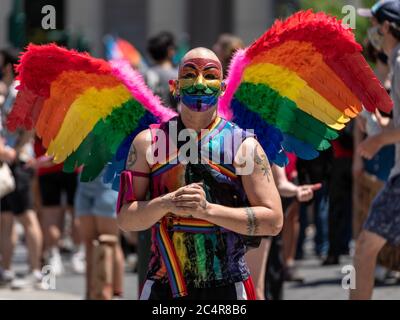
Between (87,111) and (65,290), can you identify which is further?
(65,290)

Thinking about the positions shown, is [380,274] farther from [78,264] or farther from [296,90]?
[296,90]

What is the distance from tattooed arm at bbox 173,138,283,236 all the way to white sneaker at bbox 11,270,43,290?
17.2 ft

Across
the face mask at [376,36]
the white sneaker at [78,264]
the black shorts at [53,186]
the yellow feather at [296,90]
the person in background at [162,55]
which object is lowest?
the white sneaker at [78,264]

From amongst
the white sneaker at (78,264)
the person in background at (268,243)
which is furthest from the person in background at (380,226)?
the white sneaker at (78,264)

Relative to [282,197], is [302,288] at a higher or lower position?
lower

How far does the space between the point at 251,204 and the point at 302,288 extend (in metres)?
4.99

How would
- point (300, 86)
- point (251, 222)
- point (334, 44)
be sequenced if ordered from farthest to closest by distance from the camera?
1. point (300, 86)
2. point (334, 44)
3. point (251, 222)

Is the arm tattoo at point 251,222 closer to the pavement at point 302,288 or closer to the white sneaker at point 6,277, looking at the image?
the pavement at point 302,288

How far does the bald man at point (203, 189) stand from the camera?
4730 mm

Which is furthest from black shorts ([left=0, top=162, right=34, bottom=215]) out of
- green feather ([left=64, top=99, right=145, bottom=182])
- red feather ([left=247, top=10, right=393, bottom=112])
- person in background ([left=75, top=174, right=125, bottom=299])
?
red feather ([left=247, top=10, right=393, bottom=112])

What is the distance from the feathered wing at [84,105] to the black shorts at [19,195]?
4426mm

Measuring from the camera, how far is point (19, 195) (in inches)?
386

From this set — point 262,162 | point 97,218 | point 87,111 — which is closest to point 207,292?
point 262,162

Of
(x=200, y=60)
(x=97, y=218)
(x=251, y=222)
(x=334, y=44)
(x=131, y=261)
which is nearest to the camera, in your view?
(x=251, y=222)
